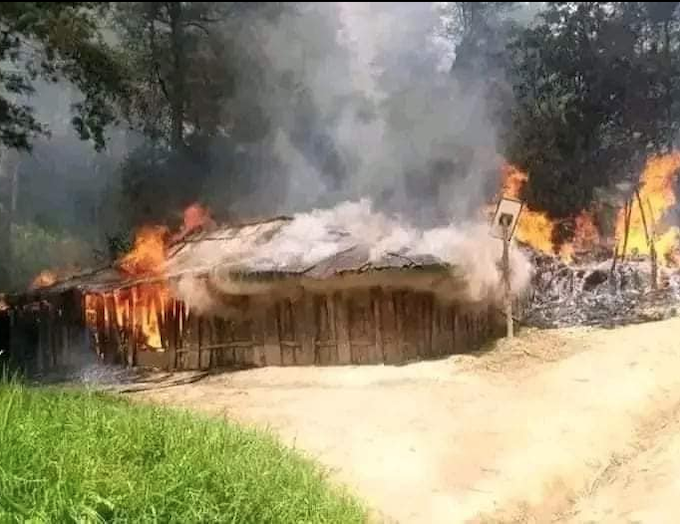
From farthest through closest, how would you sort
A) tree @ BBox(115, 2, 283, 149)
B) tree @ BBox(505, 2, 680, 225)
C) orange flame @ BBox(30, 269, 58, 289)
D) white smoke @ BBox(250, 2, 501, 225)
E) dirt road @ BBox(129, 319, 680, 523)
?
orange flame @ BBox(30, 269, 58, 289)
tree @ BBox(505, 2, 680, 225)
white smoke @ BBox(250, 2, 501, 225)
tree @ BBox(115, 2, 283, 149)
dirt road @ BBox(129, 319, 680, 523)

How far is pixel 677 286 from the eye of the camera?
482cm

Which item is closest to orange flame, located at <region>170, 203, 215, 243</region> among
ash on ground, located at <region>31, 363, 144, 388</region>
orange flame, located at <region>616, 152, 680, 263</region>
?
ash on ground, located at <region>31, 363, 144, 388</region>

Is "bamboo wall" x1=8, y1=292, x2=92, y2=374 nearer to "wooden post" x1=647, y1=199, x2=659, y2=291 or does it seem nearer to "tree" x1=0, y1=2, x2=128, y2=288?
"tree" x1=0, y1=2, x2=128, y2=288

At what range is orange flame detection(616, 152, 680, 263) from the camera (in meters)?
4.82

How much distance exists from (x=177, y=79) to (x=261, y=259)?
1.07 metres

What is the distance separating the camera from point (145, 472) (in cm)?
320

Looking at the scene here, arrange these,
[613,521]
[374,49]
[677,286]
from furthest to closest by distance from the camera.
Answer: [677,286] → [374,49] → [613,521]

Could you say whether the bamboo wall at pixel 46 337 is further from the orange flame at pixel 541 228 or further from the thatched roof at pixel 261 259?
the orange flame at pixel 541 228

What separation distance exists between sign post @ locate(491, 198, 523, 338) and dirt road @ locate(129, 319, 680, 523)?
28 cm

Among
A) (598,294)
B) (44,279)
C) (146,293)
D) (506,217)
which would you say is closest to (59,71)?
(44,279)

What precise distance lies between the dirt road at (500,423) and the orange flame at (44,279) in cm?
79

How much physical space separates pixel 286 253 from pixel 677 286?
208cm

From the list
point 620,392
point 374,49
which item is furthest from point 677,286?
point 374,49

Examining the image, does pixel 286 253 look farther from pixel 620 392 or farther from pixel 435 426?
pixel 620 392
